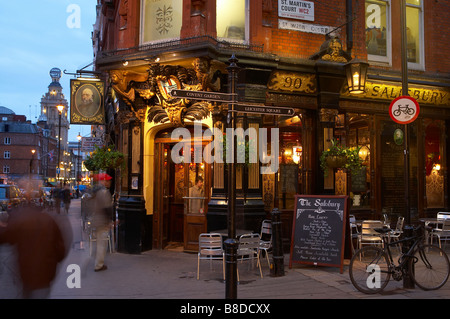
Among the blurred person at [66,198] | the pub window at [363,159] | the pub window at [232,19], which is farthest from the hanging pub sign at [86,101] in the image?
the blurred person at [66,198]

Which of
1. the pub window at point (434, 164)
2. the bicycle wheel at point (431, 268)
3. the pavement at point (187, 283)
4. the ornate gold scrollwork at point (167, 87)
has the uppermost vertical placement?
the ornate gold scrollwork at point (167, 87)

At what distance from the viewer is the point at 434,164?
13.0 metres

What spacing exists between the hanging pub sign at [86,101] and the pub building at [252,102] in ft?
9.11

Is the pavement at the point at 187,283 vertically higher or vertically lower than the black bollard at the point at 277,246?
lower

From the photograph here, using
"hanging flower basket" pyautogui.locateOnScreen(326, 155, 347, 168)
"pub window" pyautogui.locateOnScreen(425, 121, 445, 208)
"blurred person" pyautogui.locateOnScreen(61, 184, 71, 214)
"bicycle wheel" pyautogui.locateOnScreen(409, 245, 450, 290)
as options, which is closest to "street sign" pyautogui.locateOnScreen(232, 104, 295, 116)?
"bicycle wheel" pyautogui.locateOnScreen(409, 245, 450, 290)

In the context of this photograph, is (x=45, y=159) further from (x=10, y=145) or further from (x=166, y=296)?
(x=166, y=296)

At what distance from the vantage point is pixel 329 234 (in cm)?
841

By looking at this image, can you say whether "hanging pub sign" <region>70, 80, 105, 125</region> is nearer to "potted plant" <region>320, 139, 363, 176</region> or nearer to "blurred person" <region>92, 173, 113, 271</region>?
"blurred person" <region>92, 173, 113, 271</region>

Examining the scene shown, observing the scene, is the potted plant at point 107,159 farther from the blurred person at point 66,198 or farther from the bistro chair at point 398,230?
the blurred person at point 66,198

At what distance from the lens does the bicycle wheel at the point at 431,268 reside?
7.19 metres

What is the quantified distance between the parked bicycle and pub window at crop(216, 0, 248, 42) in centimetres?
614

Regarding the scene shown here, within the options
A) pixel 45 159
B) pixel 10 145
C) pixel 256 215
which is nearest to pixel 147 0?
pixel 256 215

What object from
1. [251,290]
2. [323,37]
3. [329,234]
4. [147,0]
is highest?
[147,0]

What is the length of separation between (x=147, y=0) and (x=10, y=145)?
286ft
